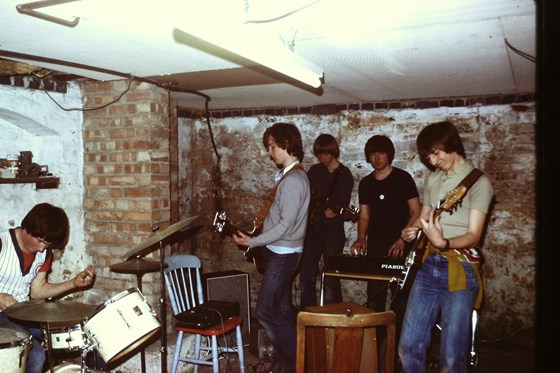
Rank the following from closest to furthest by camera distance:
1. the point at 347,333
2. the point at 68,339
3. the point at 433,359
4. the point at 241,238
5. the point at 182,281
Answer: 1. the point at 347,333
2. the point at 68,339
3. the point at 241,238
4. the point at 182,281
5. the point at 433,359

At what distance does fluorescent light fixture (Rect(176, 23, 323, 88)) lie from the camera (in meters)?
1.67

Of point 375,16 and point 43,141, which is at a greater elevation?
point 375,16

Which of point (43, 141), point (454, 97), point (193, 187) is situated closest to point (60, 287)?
point (43, 141)

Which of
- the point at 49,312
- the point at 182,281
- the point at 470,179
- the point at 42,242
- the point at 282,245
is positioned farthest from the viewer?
the point at 182,281

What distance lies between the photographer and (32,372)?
3.03 meters

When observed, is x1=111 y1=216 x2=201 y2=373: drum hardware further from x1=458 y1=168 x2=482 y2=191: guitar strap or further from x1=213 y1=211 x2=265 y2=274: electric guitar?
x1=458 y1=168 x2=482 y2=191: guitar strap

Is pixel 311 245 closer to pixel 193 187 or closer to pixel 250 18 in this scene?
pixel 193 187

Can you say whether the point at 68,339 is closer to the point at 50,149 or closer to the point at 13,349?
the point at 13,349

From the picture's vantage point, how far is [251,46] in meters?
1.85

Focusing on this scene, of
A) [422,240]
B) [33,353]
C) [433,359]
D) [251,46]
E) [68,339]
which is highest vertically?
[251,46]

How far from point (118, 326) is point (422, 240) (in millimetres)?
2003

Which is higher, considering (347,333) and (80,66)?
(80,66)

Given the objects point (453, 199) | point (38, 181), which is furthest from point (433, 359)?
point (38, 181)

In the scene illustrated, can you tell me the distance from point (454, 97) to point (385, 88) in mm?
1071
